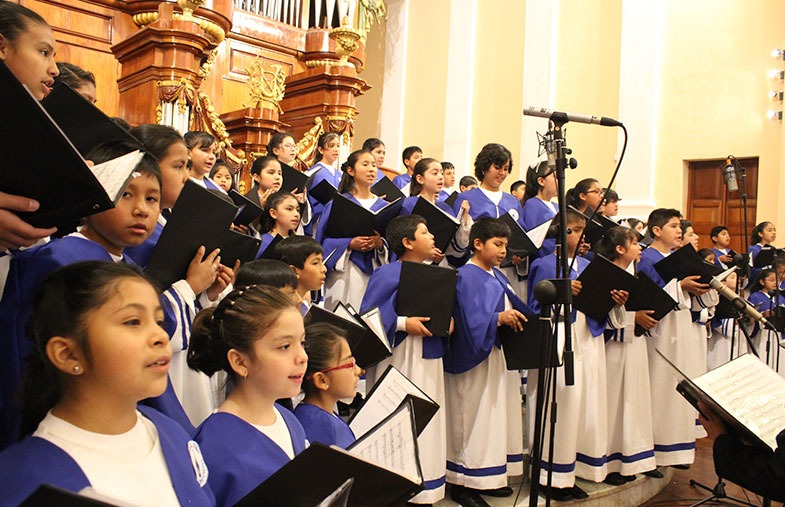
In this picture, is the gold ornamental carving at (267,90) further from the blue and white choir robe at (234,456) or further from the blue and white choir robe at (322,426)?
the blue and white choir robe at (234,456)

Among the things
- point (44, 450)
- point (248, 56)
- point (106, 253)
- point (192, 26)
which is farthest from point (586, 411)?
point (248, 56)

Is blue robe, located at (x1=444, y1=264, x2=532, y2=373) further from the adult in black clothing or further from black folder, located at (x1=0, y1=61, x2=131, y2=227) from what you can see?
black folder, located at (x1=0, y1=61, x2=131, y2=227)

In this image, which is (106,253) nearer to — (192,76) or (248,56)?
(192,76)

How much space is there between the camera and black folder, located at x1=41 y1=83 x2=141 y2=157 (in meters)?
2.22

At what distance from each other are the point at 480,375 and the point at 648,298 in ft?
4.37

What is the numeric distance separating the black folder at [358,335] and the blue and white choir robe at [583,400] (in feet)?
4.92

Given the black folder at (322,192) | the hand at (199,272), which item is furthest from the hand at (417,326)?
the black folder at (322,192)

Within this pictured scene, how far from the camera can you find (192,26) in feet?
20.8

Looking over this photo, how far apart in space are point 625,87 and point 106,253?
960cm

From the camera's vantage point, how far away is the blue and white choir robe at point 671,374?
206 inches

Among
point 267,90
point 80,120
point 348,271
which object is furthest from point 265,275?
point 267,90

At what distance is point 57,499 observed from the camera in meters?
1.08

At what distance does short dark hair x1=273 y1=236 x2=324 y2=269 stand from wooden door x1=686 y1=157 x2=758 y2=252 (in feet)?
26.9

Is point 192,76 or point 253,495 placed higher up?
point 192,76
